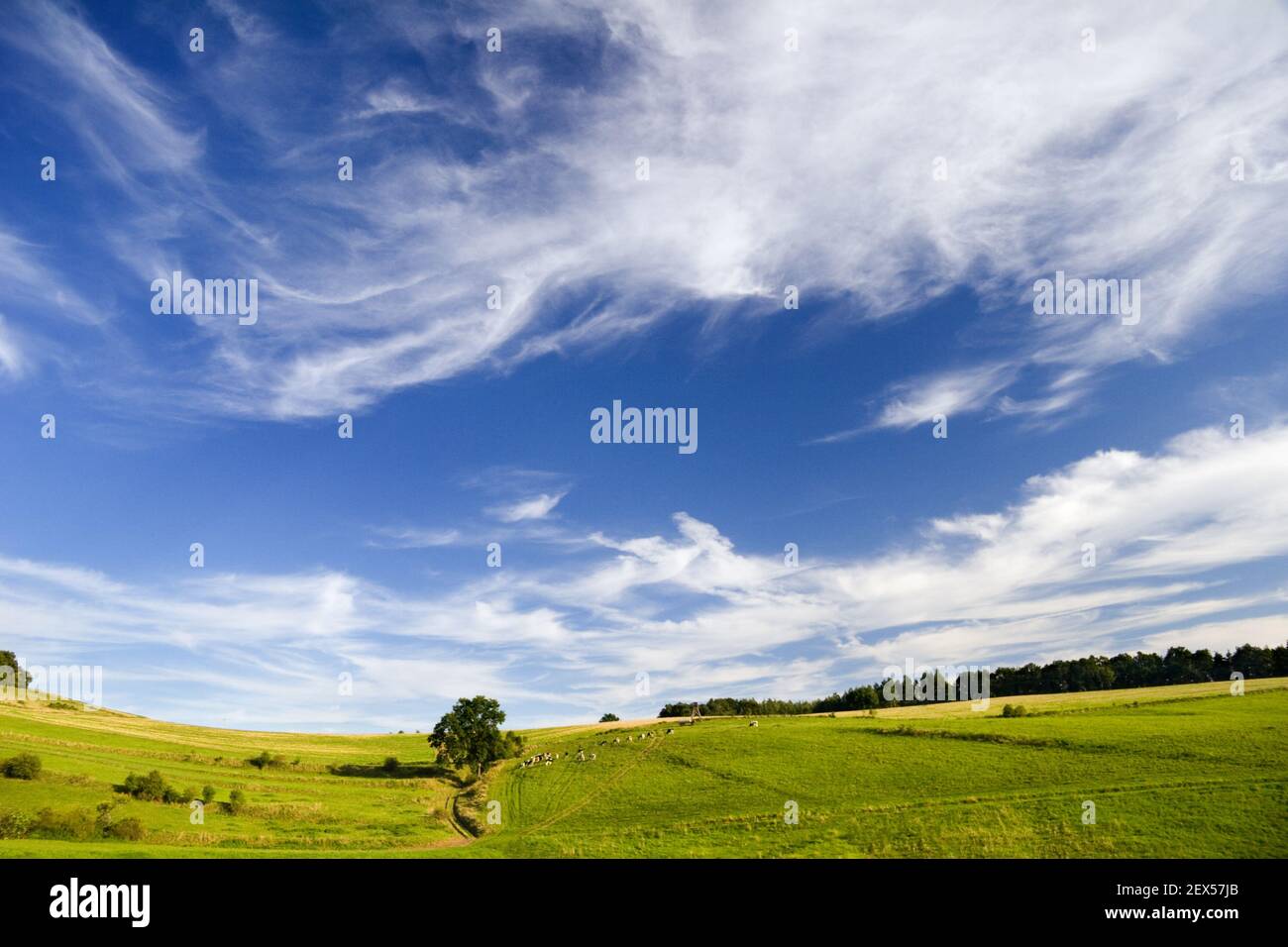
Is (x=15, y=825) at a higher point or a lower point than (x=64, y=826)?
higher

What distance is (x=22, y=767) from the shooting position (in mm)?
79125

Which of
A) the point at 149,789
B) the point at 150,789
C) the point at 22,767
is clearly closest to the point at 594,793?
the point at 150,789

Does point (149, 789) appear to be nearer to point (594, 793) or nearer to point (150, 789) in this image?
point (150, 789)

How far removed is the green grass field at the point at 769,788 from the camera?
174 ft

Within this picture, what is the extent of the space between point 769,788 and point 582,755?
41517mm

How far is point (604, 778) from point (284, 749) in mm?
66397

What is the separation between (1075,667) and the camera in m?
182

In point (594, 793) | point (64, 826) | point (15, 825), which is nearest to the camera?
point (15, 825)

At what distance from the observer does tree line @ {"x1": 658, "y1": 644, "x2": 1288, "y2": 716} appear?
162750mm

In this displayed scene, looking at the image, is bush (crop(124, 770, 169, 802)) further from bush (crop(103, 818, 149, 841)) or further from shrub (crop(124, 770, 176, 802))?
bush (crop(103, 818, 149, 841))

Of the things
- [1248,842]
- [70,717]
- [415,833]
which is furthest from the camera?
[70,717]

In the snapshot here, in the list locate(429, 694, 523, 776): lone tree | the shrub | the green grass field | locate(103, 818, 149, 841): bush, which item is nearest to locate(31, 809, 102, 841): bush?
locate(103, 818, 149, 841): bush
